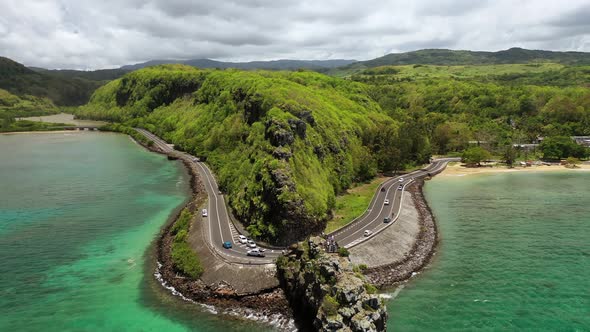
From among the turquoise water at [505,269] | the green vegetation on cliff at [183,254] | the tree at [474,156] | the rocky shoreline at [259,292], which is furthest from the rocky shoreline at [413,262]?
the tree at [474,156]

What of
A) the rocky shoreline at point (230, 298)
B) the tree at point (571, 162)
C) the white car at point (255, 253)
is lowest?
the rocky shoreline at point (230, 298)

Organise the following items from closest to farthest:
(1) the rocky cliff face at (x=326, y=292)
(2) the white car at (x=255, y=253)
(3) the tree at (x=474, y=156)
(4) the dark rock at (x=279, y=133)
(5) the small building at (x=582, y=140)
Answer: (1) the rocky cliff face at (x=326, y=292), (2) the white car at (x=255, y=253), (4) the dark rock at (x=279, y=133), (3) the tree at (x=474, y=156), (5) the small building at (x=582, y=140)

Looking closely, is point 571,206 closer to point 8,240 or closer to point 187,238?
point 187,238

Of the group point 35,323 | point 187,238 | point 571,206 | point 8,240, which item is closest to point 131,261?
point 187,238

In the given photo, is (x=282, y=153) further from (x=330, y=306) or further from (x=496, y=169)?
(x=496, y=169)

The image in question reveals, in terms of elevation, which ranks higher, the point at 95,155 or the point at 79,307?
the point at 95,155

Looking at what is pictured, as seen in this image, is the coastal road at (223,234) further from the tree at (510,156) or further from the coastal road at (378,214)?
the tree at (510,156)
